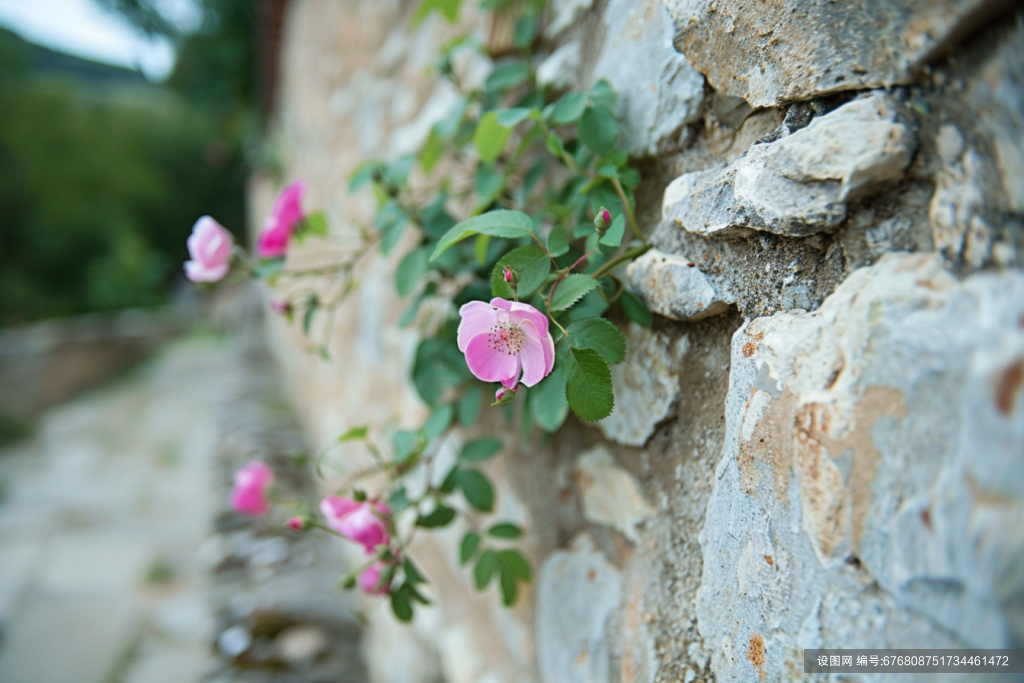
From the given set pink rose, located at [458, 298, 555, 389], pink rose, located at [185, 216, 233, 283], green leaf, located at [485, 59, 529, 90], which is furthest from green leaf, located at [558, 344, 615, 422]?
pink rose, located at [185, 216, 233, 283]

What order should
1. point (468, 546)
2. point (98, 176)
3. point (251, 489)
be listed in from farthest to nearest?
point (98, 176) → point (251, 489) → point (468, 546)

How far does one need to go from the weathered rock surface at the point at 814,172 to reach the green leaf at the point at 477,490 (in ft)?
1.67

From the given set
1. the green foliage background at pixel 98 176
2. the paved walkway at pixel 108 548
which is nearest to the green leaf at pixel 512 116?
the paved walkway at pixel 108 548

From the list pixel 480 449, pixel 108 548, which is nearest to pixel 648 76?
pixel 480 449

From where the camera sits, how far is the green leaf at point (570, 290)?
1.63 feet

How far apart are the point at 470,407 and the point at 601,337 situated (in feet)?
1.35

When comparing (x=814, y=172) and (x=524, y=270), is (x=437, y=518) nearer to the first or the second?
(x=524, y=270)

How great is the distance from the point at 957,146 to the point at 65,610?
240cm

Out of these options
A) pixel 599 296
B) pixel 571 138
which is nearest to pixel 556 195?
pixel 571 138

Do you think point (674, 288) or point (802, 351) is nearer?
point (802, 351)

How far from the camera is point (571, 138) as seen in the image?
765 millimetres

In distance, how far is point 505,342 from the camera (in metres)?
0.51

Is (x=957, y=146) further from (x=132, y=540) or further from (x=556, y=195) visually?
(x=132, y=540)

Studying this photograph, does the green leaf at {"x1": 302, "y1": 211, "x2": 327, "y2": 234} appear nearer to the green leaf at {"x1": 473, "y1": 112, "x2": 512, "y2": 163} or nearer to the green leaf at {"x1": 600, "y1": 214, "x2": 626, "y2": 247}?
the green leaf at {"x1": 473, "y1": 112, "x2": 512, "y2": 163}
